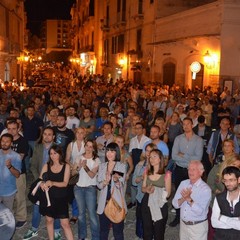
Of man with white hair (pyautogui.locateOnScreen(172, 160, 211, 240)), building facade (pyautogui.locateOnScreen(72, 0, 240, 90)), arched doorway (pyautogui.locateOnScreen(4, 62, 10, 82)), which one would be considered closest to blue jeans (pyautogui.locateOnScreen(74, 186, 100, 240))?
man with white hair (pyautogui.locateOnScreen(172, 160, 211, 240))

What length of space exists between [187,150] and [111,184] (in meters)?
2.07

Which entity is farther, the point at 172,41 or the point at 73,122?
the point at 172,41

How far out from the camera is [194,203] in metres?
5.24

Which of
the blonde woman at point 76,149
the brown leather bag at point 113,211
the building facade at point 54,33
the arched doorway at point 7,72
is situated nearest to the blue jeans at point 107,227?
the brown leather bag at point 113,211

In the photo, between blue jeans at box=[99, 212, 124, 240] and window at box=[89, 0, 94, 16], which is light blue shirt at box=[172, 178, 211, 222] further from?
window at box=[89, 0, 94, 16]

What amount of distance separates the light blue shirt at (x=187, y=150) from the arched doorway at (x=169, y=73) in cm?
1619

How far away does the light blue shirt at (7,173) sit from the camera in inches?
254

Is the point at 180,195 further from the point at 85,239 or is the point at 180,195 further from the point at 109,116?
the point at 109,116

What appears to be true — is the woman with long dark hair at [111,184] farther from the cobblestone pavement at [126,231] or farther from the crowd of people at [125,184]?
the cobblestone pavement at [126,231]

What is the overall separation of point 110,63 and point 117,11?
5.04 metres

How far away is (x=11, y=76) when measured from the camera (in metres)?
33.8

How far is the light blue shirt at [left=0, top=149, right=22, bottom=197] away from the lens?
6.45 meters

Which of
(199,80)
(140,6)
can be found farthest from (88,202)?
(140,6)

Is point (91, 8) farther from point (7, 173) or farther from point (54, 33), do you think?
point (54, 33)
